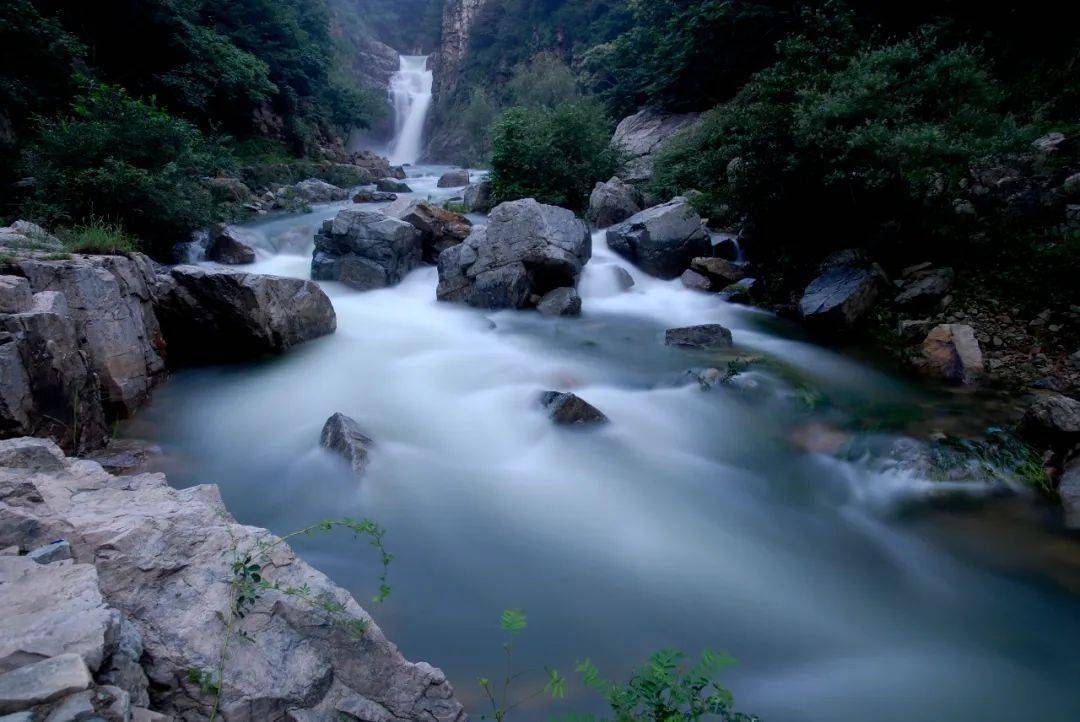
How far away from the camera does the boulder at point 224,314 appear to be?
703 centimetres

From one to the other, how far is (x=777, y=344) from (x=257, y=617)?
738 cm

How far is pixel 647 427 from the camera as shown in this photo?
19.9ft

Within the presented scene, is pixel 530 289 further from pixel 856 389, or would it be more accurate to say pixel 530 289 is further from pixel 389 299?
pixel 856 389

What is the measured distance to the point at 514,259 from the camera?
9.55 metres

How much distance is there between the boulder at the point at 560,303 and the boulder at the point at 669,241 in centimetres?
210

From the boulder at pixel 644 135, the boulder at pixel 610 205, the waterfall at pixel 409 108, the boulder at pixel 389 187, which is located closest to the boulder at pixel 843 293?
the boulder at pixel 610 205

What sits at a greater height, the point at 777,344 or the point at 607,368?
the point at 777,344

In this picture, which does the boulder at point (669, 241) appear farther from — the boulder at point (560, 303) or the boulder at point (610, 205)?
the boulder at point (560, 303)

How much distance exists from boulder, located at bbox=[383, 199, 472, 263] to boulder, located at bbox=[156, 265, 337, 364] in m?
4.17

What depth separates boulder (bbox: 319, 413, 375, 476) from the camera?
194 inches

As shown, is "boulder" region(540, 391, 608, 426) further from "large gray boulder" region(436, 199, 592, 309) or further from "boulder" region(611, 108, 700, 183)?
"boulder" region(611, 108, 700, 183)

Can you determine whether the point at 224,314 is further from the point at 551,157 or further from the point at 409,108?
Result: the point at 409,108

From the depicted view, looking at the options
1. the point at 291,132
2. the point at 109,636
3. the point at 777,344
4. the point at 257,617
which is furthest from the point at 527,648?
the point at 291,132

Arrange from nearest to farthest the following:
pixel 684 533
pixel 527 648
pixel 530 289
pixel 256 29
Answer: pixel 527 648 → pixel 684 533 → pixel 530 289 → pixel 256 29
